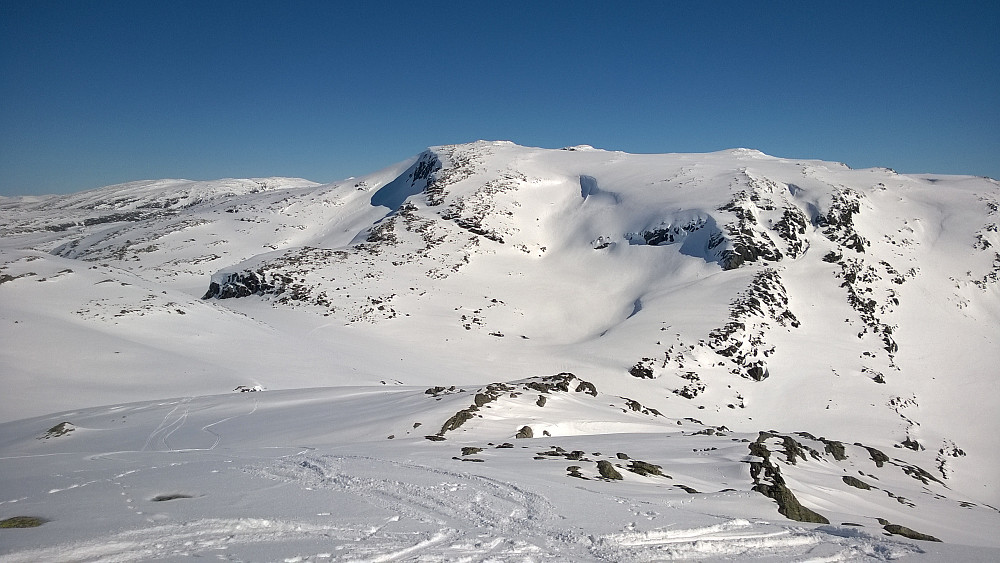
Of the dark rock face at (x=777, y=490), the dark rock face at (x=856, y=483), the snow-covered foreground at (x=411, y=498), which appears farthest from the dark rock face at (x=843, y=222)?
the dark rock face at (x=777, y=490)

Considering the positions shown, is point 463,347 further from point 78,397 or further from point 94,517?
point 94,517

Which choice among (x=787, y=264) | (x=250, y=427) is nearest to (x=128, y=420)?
(x=250, y=427)

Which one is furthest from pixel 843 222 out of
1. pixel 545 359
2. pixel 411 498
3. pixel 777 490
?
pixel 411 498

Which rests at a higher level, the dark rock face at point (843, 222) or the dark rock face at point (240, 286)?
the dark rock face at point (843, 222)

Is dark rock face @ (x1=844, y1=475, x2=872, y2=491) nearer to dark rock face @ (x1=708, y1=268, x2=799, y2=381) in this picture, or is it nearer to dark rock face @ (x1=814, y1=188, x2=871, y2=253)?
dark rock face @ (x1=708, y1=268, x2=799, y2=381)

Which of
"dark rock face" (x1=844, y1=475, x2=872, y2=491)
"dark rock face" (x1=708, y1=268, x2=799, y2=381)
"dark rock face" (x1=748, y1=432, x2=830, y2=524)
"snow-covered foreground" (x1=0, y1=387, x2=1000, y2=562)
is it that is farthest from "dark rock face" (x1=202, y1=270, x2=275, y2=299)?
"dark rock face" (x1=844, y1=475, x2=872, y2=491)

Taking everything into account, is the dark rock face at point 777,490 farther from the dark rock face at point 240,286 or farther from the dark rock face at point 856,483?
the dark rock face at point 240,286
